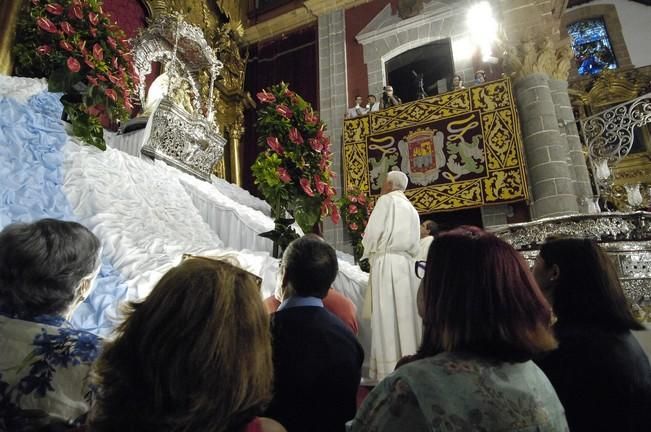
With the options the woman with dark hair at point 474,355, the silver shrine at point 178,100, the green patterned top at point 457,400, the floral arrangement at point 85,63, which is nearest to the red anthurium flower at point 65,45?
the floral arrangement at point 85,63

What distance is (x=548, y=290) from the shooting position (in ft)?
5.19

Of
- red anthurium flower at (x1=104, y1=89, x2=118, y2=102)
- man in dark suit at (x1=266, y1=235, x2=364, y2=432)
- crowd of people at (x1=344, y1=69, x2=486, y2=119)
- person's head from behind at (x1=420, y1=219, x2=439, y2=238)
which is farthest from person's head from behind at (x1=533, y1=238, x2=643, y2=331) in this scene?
crowd of people at (x1=344, y1=69, x2=486, y2=119)

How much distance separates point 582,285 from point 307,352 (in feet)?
3.16

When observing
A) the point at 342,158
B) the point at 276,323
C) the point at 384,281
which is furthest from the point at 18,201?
the point at 342,158

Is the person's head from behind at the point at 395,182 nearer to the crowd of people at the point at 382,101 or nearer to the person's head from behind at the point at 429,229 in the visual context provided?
the person's head from behind at the point at 429,229

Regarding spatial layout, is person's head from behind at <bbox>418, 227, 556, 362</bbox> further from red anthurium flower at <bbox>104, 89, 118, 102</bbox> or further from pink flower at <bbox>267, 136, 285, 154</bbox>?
red anthurium flower at <bbox>104, 89, 118, 102</bbox>

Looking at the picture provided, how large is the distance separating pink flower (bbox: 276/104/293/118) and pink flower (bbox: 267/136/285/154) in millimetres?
208

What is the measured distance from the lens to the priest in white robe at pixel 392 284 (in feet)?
8.99

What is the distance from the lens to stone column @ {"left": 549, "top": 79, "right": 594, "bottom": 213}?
639cm

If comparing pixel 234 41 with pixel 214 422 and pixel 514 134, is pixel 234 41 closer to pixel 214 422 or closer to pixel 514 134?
pixel 514 134

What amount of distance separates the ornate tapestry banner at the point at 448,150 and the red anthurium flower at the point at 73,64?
5.04 metres

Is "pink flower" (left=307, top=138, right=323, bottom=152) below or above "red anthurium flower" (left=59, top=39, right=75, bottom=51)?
below

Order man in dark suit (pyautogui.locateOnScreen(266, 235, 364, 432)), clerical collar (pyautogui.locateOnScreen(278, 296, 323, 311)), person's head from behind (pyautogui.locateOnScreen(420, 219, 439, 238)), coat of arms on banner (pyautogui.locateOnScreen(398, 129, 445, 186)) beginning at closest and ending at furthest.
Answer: man in dark suit (pyautogui.locateOnScreen(266, 235, 364, 432)), clerical collar (pyautogui.locateOnScreen(278, 296, 323, 311)), person's head from behind (pyautogui.locateOnScreen(420, 219, 439, 238)), coat of arms on banner (pyautogui.locateOnScreen(398, 129, 445, 186))

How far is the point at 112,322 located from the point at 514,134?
Result: 6.38 m
